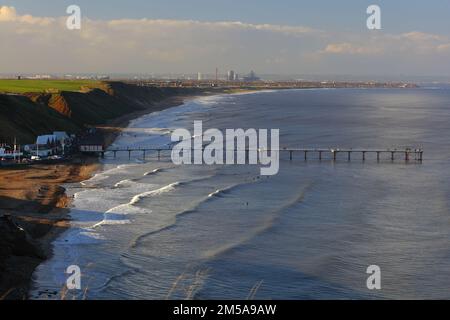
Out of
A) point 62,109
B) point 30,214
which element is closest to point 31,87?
point 62,109

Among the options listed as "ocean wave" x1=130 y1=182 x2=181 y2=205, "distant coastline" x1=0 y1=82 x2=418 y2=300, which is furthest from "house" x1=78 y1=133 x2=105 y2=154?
"ocean wave" x1=130 y1=182 x2=181 y2=205

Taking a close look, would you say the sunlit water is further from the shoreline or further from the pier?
the pier

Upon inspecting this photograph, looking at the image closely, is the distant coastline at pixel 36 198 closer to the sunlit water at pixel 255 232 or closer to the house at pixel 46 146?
the sunlit water at pixel 255 232

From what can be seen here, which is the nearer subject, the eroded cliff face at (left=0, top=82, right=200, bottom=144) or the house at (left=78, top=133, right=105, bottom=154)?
the house at (left=78, top=133, right=105, bottom=154)

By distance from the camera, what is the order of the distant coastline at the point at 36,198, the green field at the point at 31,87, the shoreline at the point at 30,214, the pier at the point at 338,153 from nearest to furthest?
the shoreline at the point at 30,214 < the distant coastline at the point at 36,198 < the pier at the point at 338,153 < the green field at the point at 31,87

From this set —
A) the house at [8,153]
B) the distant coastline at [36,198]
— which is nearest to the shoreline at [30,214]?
the distant coastline at [36,198]

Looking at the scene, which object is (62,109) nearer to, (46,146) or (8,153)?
(46,146)
